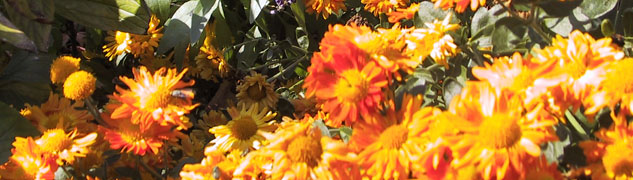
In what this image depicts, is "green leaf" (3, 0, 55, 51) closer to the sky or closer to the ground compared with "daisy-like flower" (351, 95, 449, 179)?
closer to the ground

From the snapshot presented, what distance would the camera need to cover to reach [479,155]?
2.27 ft

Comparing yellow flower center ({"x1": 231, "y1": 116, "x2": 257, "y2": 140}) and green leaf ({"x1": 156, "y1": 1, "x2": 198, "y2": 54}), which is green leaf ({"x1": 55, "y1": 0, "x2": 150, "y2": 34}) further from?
yellow flower center ({"x1": 231, "y1": 116, "x2": 257, "y2": 140})

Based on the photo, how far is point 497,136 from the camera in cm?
69

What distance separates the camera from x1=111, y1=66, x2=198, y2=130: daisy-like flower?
3.33ft

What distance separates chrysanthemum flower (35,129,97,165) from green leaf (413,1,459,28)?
1.75 ft

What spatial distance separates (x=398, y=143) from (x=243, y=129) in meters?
0.40

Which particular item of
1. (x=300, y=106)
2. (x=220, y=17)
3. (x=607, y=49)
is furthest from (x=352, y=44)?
(x=220, y=17)

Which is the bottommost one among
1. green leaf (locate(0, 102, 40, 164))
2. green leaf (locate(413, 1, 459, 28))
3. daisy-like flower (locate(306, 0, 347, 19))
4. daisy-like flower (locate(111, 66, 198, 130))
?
daisy-like flower (locate(306, 0, 347, 19))

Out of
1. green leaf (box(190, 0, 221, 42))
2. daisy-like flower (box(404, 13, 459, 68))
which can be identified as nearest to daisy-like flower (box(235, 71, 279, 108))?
green leaf (box(190, 0, 221, 42))

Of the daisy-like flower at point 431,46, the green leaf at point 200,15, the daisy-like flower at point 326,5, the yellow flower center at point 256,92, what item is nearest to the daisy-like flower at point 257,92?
the yellow flower center at point 256,92

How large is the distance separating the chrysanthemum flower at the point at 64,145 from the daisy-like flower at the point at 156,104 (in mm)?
72

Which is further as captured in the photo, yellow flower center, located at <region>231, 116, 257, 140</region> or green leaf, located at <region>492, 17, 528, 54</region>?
yellow flower center, located at <region>231, 116, 257, 140</region>

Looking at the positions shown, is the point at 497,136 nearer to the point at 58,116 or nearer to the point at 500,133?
the point at 500,133

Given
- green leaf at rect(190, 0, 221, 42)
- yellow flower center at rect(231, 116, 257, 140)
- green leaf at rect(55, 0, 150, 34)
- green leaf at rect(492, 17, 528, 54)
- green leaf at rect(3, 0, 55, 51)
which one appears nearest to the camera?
green leaf at rect(492, 17, 528, 54)
